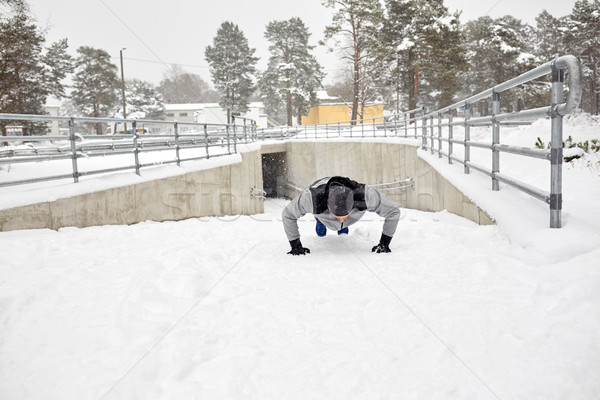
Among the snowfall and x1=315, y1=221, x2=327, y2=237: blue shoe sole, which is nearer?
the snowfall

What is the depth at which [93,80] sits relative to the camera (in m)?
46.8

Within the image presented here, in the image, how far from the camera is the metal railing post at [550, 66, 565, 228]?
10.7 ft

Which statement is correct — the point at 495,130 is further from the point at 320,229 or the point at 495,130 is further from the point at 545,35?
the point at 545,35

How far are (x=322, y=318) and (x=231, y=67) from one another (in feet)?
151

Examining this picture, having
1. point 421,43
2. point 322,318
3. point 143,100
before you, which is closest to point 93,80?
point 143,100

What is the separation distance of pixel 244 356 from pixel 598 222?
300cm

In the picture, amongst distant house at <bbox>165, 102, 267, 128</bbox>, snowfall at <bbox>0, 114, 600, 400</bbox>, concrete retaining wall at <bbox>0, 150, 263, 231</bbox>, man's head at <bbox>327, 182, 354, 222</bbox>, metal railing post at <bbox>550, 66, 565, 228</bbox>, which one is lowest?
snowfall at <bbox>0, 114, 600, 400</bbox>

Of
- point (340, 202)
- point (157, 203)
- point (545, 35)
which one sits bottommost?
point (157, 203)

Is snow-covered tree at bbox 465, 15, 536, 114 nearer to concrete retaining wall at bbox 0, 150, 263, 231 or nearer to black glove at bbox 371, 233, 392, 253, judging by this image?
concrete retaining wall at bbox 0, 150, 263, 231

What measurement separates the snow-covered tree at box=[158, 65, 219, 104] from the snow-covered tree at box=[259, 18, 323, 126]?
4268 cm

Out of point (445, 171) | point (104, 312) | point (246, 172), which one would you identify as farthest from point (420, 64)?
point (104, 312)

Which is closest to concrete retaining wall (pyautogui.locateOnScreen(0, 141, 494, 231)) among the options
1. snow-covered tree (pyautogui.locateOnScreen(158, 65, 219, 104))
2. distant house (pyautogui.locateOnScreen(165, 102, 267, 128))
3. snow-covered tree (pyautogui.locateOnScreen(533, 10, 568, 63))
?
distant house (pyautogui.locateOnScreen(165, 102, 267, 128))

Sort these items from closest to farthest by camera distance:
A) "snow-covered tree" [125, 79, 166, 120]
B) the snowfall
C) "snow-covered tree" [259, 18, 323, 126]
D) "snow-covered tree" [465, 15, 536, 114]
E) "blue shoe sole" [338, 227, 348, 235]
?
the snowfall, "blue shoe sole" [338, 227, 348, 235], "snow-covered tree" [465, 15, 536, 114], "snow-covered tree" [259, 18, 323, 126], "snow-covered tree" [125, 79, 166, 120]

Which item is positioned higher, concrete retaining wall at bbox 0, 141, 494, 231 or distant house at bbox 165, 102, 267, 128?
distant house at bbox 165, 102, 267, 128
